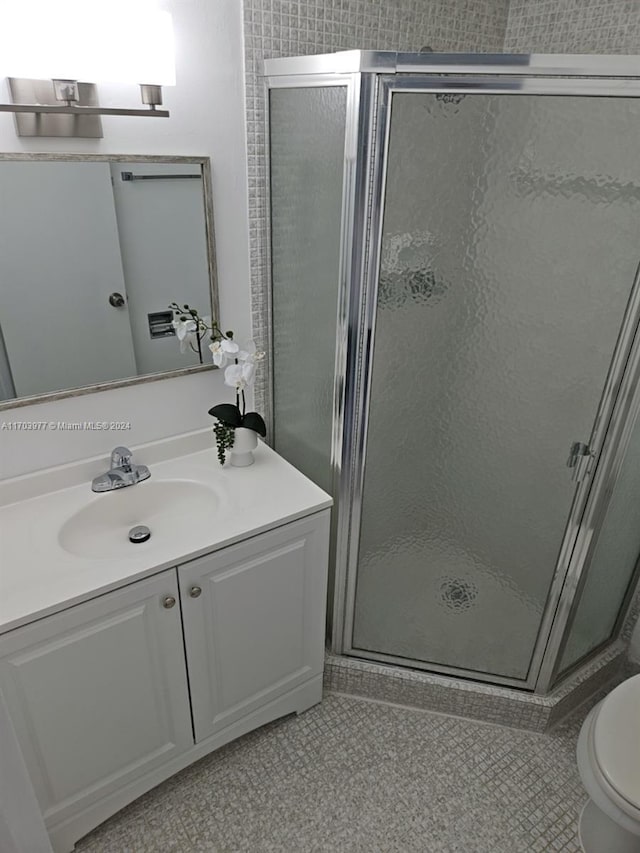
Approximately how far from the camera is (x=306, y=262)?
1.50 m

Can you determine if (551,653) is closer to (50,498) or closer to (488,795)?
(488,795)

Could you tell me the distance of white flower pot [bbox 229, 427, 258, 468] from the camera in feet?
5.30

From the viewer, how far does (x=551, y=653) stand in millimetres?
1676

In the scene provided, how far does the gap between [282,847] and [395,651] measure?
608 mm

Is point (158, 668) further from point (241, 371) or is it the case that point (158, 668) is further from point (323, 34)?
point (323, 34)

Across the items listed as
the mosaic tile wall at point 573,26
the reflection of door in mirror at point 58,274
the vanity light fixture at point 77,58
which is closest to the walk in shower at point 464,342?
the vanity light fixture at point 77,58

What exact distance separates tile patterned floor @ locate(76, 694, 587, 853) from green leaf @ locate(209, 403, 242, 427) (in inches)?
38.1

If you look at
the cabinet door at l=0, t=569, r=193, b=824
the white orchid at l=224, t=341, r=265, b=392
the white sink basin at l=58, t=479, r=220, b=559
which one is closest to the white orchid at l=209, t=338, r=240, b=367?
the white orchid at l=224, t=341, r=265, b=392

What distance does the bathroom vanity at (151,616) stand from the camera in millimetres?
1204

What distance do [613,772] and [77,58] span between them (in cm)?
193

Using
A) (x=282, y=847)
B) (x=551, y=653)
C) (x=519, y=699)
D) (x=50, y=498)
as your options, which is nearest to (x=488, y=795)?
(x=519, y=699)

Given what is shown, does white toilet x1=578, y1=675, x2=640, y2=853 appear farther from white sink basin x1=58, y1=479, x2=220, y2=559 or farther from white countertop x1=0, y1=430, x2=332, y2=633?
white sink basin x1=58, y1=479, x2=220, y2=559

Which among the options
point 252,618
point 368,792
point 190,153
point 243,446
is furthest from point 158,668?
point 190,153

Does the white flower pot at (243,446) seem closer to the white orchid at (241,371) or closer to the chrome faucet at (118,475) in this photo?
the white orchid at (241,371)
